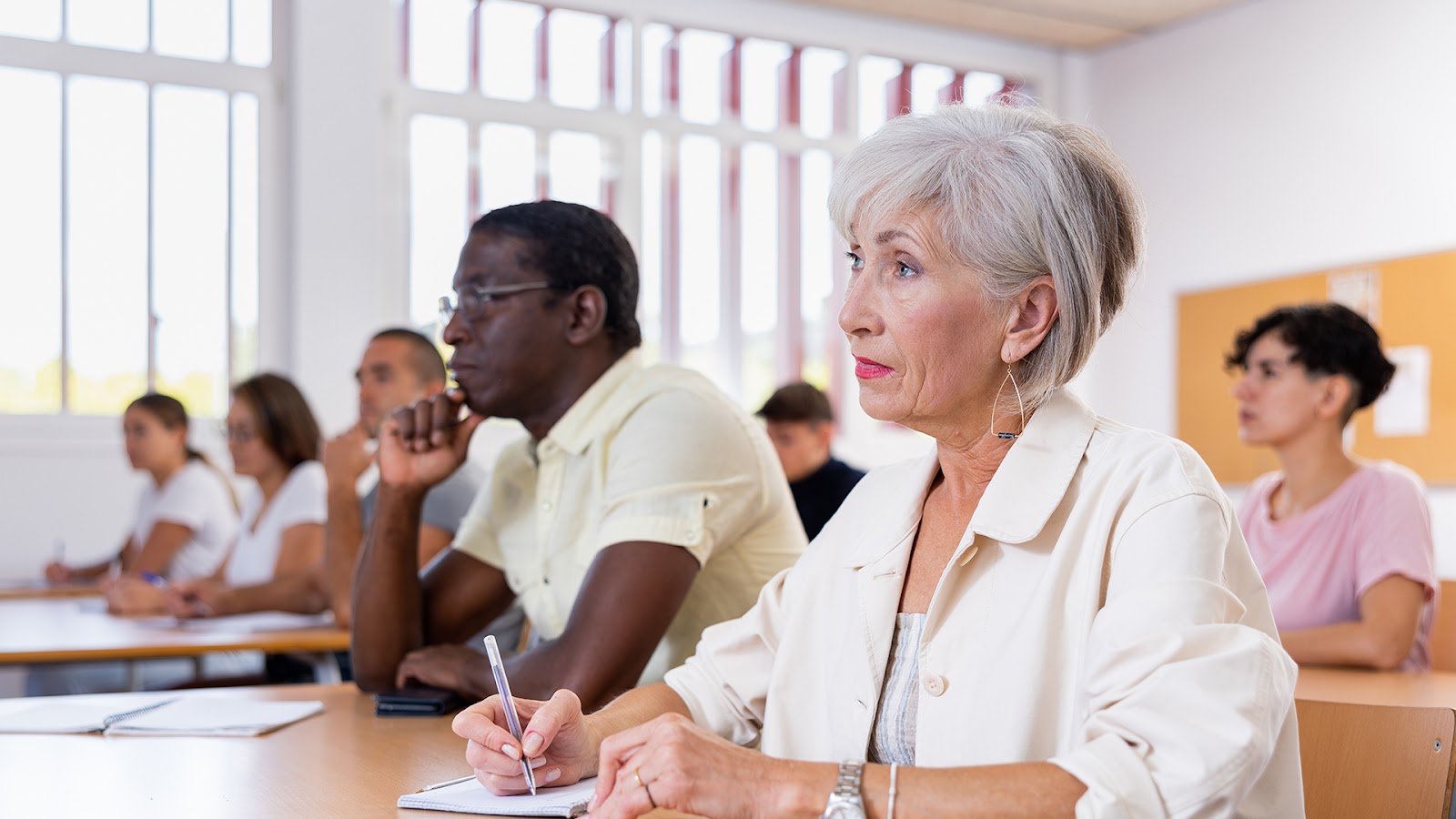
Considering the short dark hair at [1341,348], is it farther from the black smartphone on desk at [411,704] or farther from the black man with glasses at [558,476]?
the black smartphone on desk at [411,704]

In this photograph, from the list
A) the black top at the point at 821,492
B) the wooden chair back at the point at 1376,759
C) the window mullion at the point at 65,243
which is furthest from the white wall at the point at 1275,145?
the wooden chair back at the point at 1376,759

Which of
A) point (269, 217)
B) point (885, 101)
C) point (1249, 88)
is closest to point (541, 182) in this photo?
Result: point (269, 217)

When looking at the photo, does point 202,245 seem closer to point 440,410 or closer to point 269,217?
point 269,217

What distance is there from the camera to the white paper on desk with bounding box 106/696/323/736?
179cm

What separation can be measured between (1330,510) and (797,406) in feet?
7.19

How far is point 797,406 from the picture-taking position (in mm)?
4953

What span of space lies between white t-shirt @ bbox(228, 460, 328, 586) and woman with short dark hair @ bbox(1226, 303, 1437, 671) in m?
2.55

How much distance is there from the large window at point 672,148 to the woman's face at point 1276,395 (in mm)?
3551

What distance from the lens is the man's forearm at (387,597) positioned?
2.17 meters

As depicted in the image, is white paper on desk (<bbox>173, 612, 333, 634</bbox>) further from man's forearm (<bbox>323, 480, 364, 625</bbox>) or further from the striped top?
the striped top

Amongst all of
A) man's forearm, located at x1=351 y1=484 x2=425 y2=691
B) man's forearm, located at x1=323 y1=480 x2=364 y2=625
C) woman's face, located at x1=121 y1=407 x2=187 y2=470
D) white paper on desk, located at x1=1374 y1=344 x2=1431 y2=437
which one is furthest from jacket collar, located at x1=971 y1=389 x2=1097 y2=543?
white paper on desk, located at x1=1374 y1=344 x2=1431 y2=437

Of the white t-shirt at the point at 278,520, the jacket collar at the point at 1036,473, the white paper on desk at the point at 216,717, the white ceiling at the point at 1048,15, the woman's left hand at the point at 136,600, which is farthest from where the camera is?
the white ceiling at the point at 1048,15

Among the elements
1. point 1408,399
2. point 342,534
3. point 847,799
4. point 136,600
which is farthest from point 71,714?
point 1408,399

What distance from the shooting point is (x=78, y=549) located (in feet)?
19.4
